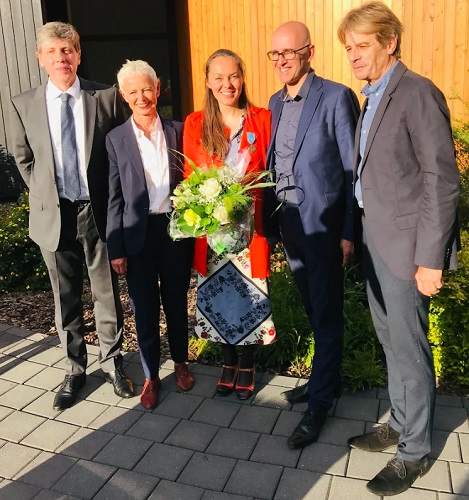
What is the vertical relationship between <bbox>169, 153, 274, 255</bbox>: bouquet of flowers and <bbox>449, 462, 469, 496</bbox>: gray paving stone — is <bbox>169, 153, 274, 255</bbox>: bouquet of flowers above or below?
above

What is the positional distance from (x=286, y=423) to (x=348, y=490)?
0.70 m

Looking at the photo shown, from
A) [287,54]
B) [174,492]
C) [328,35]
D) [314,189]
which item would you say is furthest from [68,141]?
[328,35]

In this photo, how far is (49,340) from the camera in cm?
483

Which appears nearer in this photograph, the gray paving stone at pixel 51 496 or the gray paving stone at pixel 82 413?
the gray paving stone at pixel 51 496

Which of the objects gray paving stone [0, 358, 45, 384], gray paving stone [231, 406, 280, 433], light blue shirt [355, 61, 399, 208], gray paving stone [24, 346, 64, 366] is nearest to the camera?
light blue shirt [355, 61, 399, 208]

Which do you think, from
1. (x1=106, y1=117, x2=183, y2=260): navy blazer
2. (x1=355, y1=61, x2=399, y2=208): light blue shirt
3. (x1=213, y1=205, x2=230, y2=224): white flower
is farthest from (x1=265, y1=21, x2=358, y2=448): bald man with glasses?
(x1=106, y1=117, x2=183, y2=260): navy blazer

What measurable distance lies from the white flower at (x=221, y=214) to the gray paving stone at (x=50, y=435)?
1.70 m

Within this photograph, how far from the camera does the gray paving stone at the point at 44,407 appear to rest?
374cm

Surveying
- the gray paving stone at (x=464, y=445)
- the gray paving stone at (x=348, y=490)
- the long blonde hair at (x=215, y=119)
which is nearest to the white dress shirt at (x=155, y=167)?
the long blonde hair at (x=215, y=119)

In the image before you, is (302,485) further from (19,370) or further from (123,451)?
(19,370)

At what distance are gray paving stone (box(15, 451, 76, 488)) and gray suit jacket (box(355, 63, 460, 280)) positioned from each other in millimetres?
2139

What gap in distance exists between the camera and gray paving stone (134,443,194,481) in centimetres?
310

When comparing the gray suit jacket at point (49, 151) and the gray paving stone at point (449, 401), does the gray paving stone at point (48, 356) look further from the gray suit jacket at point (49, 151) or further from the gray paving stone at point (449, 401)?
the gray paving stone at point (449, 401)

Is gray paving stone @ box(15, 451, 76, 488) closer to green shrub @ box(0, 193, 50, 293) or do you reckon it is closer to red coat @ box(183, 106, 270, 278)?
red coat @ box(183, 106, 270, 278)
